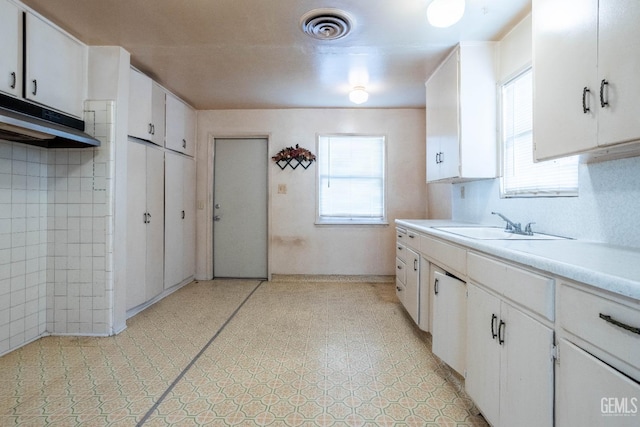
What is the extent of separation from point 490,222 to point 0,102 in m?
3.57

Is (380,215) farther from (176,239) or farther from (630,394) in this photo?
(630,394)

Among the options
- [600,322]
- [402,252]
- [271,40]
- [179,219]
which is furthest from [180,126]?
[600,322]

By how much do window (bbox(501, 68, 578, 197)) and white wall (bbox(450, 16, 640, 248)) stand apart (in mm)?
64

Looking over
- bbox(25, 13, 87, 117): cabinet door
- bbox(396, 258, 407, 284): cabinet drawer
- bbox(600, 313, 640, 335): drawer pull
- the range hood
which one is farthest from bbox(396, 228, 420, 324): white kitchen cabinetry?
bbox(25, 13, 87, 117): cabinet door

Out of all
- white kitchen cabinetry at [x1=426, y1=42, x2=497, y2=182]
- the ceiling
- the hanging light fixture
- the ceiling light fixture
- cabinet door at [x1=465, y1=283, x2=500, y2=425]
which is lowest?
cabinet door at [x1=465, y1=283, x2=500, y2=425]

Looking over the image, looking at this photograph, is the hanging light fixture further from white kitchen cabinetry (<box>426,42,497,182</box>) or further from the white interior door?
the white interior door

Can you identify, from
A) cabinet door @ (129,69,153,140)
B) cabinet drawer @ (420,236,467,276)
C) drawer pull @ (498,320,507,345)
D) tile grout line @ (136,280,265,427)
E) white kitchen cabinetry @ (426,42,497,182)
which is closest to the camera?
drawer pull @ (498,320,507,345)

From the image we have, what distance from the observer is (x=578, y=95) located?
1.31 m

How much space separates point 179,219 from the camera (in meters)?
3.80

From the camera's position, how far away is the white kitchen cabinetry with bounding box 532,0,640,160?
1.10m

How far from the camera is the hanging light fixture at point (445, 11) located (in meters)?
1.84

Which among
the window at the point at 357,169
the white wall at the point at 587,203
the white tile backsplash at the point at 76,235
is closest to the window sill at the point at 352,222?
the window at the point at 357,169

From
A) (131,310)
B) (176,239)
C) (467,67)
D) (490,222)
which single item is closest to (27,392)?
(131,310)

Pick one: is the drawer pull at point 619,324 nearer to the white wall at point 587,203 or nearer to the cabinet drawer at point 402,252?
the white wall at point 587,203
